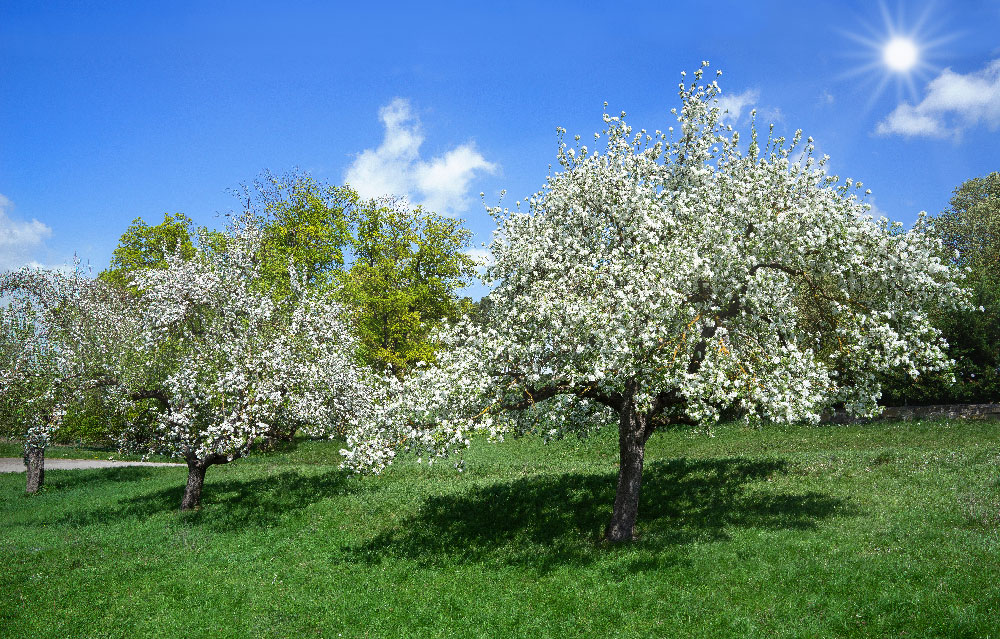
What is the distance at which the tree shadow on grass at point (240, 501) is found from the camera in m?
26.3

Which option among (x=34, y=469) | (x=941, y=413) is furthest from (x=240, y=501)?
(x=941, y=413)

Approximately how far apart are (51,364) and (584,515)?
24.9 m

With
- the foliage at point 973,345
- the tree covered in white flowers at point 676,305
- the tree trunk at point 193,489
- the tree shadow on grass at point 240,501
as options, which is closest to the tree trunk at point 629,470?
the tree covered in white flowers at point 676,305

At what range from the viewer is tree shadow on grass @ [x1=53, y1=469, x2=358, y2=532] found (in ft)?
86.3

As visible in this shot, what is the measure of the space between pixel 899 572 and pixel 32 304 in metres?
45.7

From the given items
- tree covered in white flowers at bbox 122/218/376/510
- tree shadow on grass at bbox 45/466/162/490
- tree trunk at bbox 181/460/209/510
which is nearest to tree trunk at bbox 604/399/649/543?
tree covered in white flowers at bbox 122/218/376/510

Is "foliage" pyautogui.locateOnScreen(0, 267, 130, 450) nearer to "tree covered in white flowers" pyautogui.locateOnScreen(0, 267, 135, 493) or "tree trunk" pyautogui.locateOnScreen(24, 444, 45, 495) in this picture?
"tree covered in white flowers" pyautogui.locateOnScreen(0, 267, 135, 493)

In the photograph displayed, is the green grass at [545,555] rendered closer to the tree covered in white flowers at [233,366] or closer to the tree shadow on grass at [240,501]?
the tree shadow on grass at [240,501]

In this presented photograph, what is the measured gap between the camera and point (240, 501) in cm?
2895

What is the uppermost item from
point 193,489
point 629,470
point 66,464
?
point 629,470

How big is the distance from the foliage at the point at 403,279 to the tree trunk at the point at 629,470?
30.2 meters

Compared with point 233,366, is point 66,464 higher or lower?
lower

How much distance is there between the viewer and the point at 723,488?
75.5ft

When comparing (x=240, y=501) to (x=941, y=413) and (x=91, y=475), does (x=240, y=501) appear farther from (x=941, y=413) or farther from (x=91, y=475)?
(x=941, y=413)
